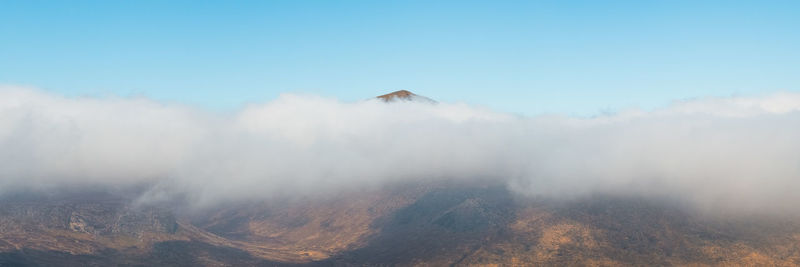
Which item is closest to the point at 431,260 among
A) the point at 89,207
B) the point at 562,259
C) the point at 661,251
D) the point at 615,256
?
the point at 562,259

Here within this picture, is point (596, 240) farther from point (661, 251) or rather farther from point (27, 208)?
point (27, 208)

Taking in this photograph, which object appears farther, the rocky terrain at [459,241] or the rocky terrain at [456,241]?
the rocky terrain at [456,241]

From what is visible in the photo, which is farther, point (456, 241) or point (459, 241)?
point (456, 241)

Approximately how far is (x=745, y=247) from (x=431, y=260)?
86981 mm

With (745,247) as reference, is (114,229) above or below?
above

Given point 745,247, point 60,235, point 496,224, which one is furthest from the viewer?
point 496,224

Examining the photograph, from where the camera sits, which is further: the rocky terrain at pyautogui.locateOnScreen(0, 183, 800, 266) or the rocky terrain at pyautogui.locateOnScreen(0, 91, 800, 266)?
the rocky terrain at pyautogui.locateOnScreen(0, 183, 800, 266)

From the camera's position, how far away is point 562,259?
14738 cm

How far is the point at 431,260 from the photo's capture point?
505 feet

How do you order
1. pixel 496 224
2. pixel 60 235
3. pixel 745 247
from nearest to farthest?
pixel 745 247 < pixel 60 235 < pixel 496 224

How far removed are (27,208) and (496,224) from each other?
160255 mm

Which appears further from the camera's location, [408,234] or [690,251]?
[408,234]

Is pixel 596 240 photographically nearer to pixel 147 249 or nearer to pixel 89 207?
pixel 147 249

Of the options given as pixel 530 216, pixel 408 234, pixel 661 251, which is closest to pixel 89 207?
pixel 408 234
